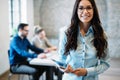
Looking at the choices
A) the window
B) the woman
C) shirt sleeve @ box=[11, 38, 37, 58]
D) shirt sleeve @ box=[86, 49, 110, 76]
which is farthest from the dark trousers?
the window

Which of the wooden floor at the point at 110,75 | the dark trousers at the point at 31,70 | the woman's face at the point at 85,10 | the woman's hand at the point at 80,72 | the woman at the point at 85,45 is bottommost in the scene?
the wooden floor at the point at 110,75

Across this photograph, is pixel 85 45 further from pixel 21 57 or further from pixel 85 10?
pixel 21 57

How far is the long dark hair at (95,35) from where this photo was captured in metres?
Answer: 1.47

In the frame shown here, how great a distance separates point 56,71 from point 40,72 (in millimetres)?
361

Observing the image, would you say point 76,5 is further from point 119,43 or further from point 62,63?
point 119,43

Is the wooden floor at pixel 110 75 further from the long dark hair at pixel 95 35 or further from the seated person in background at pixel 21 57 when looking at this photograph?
the long dark hair at pixel 95 35

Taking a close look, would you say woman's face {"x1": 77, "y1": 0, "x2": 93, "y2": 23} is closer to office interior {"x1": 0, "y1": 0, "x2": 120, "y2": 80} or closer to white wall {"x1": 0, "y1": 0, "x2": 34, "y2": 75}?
white wall {"x1": 0, "y1": 0, "x2": 34, "y2": 75}

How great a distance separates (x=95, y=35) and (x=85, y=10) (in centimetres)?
18

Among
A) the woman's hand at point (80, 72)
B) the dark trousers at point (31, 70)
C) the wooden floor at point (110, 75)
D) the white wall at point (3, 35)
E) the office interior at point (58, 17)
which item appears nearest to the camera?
the woman's hand at point (80, 72)

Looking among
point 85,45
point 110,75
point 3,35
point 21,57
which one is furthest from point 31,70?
point 85,45

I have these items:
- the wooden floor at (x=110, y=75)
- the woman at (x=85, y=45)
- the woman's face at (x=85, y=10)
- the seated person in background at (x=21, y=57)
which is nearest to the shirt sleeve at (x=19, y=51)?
the seated person in background at (x=21, y=57)

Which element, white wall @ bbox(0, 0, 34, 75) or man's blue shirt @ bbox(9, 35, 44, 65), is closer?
man's blue shirt @ bbox(9, 35, 44, 65)

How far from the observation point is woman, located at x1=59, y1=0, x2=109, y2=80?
1450 millimetres

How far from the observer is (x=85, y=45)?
148 centimetres
